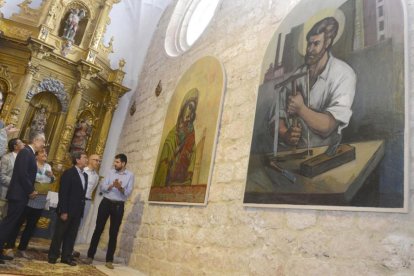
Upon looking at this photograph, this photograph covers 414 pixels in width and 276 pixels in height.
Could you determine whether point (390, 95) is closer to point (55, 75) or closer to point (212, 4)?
point (212, 4)

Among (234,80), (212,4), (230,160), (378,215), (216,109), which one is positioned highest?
(212,4)

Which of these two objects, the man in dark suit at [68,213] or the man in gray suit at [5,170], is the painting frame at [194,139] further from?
the man in gray suit at [5,170]

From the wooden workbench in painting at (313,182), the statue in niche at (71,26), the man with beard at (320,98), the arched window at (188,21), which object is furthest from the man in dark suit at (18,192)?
the statue in niche at (71,26)

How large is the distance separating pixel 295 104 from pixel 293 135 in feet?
0.94

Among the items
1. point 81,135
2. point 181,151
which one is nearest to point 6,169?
point 181,151

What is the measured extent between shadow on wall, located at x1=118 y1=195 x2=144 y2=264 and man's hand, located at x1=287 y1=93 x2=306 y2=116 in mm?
2868

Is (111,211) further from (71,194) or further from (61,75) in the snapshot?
(61,75)

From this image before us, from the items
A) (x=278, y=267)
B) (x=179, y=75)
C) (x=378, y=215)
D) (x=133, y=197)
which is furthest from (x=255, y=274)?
(x=179, y=75)

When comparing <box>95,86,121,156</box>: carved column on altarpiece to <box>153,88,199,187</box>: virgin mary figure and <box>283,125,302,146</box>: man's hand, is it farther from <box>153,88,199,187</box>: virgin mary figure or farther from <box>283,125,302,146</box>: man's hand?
<box>283,125,302,146</box>: man's hand

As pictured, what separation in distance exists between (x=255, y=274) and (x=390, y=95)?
169cm

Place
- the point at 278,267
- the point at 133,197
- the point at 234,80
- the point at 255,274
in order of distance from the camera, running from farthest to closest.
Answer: the point at 133,197 → the point at 234,80 → the point at 255,274 → the point at 278,267

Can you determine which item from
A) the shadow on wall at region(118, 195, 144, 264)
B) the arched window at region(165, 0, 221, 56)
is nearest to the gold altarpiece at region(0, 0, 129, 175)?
the arched window at region(165, 0, 221, 56)

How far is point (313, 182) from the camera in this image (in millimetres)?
2467

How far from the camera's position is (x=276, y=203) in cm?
270
